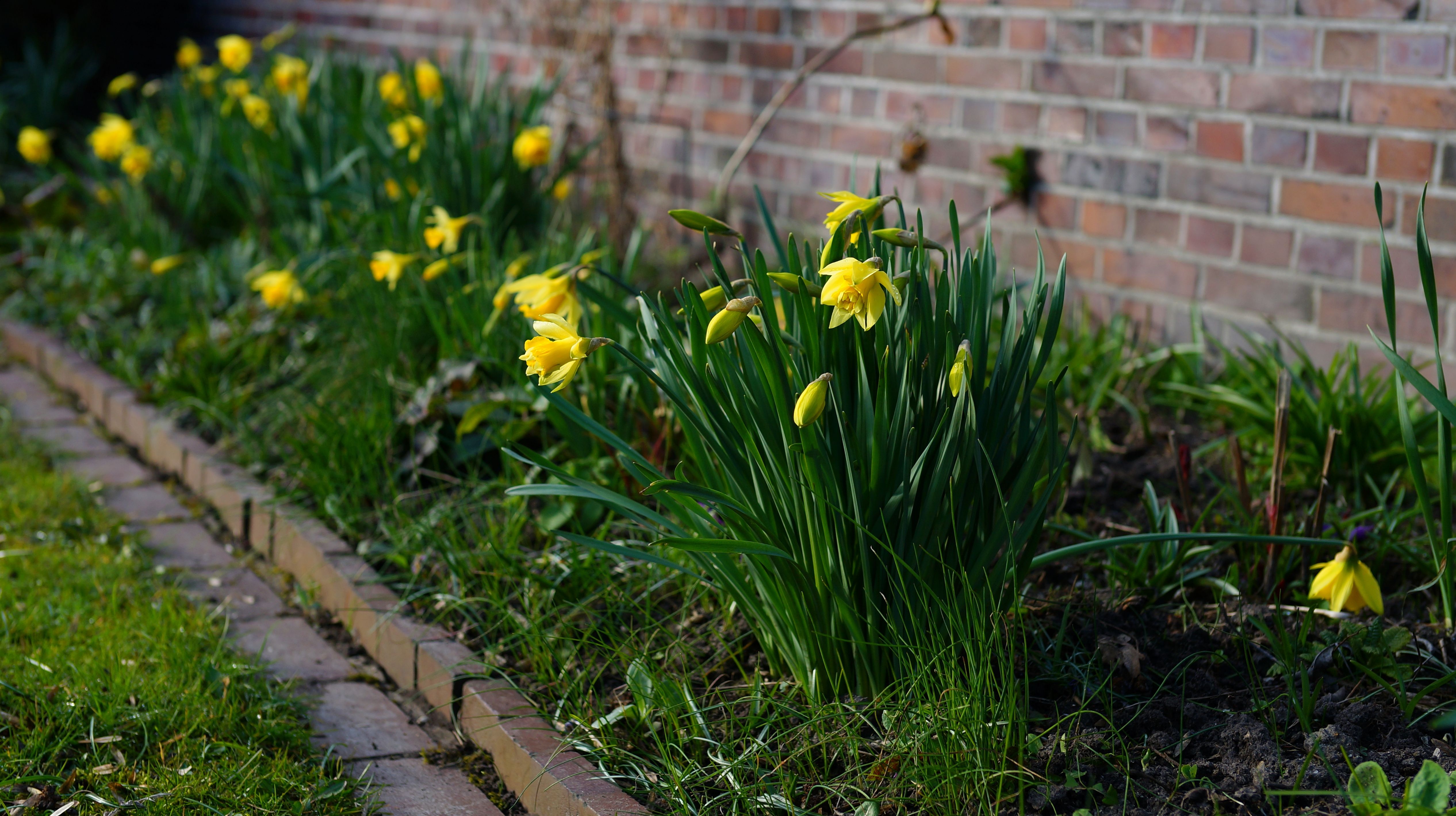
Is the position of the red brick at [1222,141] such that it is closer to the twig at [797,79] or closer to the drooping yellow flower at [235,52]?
the twig at [797,79]

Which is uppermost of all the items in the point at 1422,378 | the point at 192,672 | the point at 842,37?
the point at 842,37

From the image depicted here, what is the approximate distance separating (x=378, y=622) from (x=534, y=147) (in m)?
1.76

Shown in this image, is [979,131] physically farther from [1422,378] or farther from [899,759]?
[899,759]

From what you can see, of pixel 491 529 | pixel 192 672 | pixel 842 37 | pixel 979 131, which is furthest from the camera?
pixel 842 37

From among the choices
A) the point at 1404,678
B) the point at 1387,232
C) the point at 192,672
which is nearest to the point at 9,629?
the point at 192,672

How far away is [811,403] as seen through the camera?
148cm

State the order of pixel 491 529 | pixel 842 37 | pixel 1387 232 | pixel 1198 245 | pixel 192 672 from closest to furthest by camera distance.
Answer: pixel 192 672 < pixel 491 529 < pixel 1387 232 < pixel 1198 245 < pixel 842 37

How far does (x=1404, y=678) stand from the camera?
1.67 metres

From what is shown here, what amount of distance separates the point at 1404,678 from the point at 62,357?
13.1ft

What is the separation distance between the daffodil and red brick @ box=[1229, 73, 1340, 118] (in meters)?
2.06

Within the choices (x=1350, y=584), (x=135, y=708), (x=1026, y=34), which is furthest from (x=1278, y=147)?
(x=135, y=708)

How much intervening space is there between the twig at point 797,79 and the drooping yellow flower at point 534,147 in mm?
552

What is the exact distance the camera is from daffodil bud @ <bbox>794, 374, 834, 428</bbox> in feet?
4.85

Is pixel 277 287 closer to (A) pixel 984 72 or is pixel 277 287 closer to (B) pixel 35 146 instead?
(A) pixel 984 72
